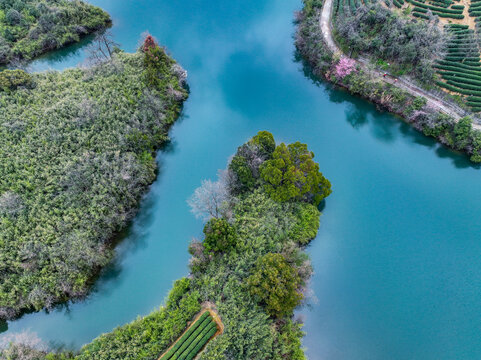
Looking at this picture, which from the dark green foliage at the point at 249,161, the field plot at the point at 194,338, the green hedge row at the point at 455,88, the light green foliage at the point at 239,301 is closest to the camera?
the light green foliage at the point at 239,301

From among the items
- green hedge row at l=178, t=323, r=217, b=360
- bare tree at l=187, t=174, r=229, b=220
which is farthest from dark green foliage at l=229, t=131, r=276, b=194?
green hedge row at l=178, t=323, r=217, b=360

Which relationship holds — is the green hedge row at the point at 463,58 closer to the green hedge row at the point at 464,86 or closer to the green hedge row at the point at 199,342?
the green hedge row at the point at 464,86

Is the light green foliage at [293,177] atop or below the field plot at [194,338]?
atop

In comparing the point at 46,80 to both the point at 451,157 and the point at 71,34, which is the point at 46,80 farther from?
the point at 451,157

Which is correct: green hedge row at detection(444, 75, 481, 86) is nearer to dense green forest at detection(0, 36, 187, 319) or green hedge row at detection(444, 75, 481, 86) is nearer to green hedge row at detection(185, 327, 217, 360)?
dense green forest at detection(0, 36, 187, 319)

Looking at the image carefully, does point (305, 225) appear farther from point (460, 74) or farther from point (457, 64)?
point (457, 64)

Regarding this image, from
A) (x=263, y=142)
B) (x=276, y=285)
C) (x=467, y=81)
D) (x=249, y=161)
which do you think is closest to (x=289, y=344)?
(x=276, y=285)

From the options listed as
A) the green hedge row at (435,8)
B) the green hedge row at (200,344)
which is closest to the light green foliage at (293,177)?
the green hedge row at (200,344)
